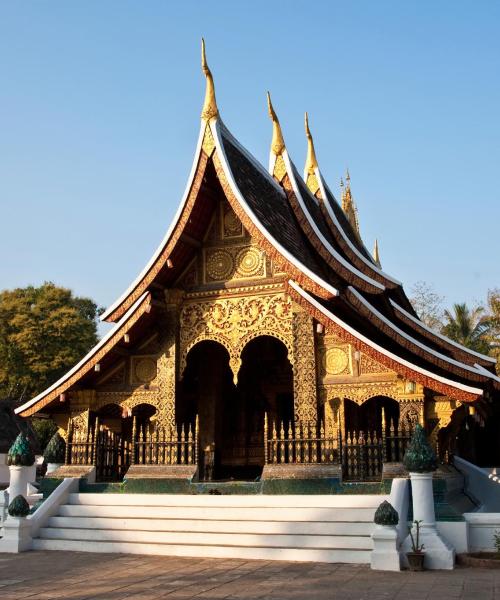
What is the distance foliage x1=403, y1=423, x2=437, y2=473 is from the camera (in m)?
7.61

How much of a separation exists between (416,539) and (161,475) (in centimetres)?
411

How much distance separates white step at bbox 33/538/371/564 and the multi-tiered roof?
2468 mm

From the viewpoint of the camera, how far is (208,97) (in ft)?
36.0

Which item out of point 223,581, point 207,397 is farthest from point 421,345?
point 223,581

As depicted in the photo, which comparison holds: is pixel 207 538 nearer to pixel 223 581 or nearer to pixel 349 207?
pixel 223 581

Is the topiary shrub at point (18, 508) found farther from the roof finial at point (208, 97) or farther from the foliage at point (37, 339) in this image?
the foliage at point (37, 339)

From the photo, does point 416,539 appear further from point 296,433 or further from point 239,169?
point 239,169

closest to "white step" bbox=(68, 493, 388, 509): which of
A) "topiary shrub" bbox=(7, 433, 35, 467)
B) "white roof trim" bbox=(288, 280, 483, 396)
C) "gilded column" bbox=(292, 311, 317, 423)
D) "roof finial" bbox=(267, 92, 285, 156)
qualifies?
"topiary shrub" bbox=(7, 433, 35, 467)

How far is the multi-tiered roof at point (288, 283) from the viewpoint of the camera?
938cm

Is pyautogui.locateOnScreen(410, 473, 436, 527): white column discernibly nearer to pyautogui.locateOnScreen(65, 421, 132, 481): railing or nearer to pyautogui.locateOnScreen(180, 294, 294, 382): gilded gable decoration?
pyautogui.locateOnScreen(180, 294, 294, 382): gilded gable decoration

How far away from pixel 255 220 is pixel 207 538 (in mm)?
4606

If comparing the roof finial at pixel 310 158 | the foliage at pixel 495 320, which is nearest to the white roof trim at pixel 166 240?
the roof finial at pixel 310 158

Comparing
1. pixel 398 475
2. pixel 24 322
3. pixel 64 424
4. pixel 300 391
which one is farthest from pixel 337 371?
pixel 24 322

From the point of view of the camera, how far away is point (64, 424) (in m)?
11.4
